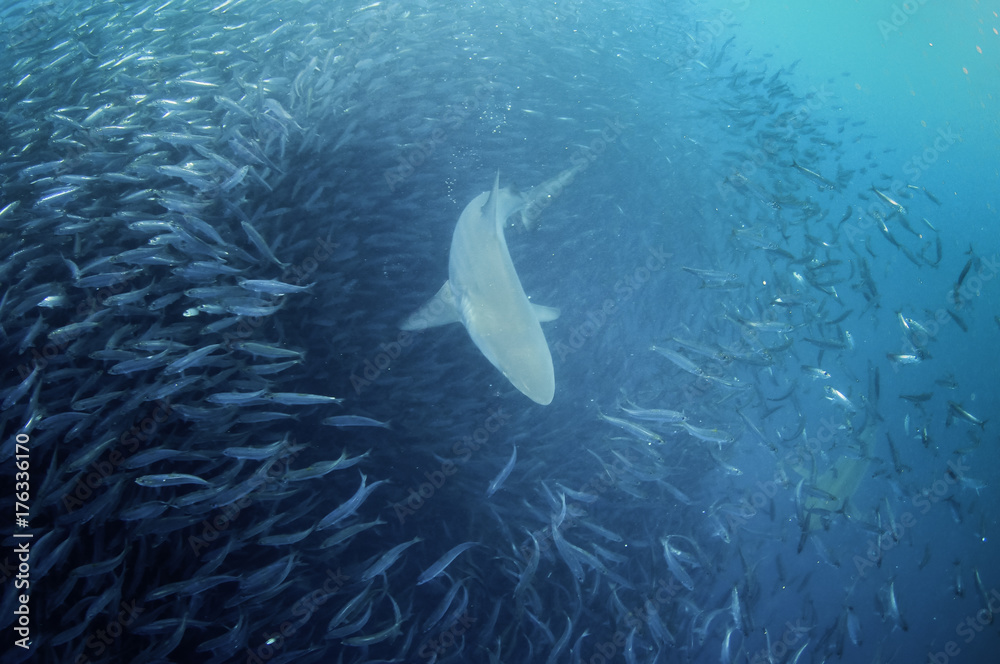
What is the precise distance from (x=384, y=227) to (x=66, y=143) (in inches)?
154

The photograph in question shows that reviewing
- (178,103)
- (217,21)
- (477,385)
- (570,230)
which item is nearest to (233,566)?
(477,385)

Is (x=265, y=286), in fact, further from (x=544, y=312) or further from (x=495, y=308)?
(x=544, y=312)

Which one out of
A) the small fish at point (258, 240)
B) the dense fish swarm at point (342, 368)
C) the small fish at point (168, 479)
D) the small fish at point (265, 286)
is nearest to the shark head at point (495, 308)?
the dense fish swarm at point (342, 368)

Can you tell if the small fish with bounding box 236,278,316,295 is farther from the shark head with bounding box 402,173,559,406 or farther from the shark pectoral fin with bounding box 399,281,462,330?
the shark head with bounding box 402,173,559,406

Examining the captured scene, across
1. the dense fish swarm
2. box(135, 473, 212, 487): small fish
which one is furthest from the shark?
box(135, 473, 212, 487): small fish

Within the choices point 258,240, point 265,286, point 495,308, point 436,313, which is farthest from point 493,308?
point 258,240

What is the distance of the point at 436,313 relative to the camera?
4684 mm

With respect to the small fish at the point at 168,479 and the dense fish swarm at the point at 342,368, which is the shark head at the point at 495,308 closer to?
the dense fish swarm at the point at 342,368

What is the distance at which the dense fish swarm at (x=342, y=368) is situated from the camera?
12.8ft

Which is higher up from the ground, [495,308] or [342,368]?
[495,308]

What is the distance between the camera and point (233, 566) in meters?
4.36

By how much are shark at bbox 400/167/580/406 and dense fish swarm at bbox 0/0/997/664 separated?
2.97 ft

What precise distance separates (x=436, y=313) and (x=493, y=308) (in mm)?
700

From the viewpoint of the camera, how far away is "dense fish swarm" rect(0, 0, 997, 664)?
12.8ft
